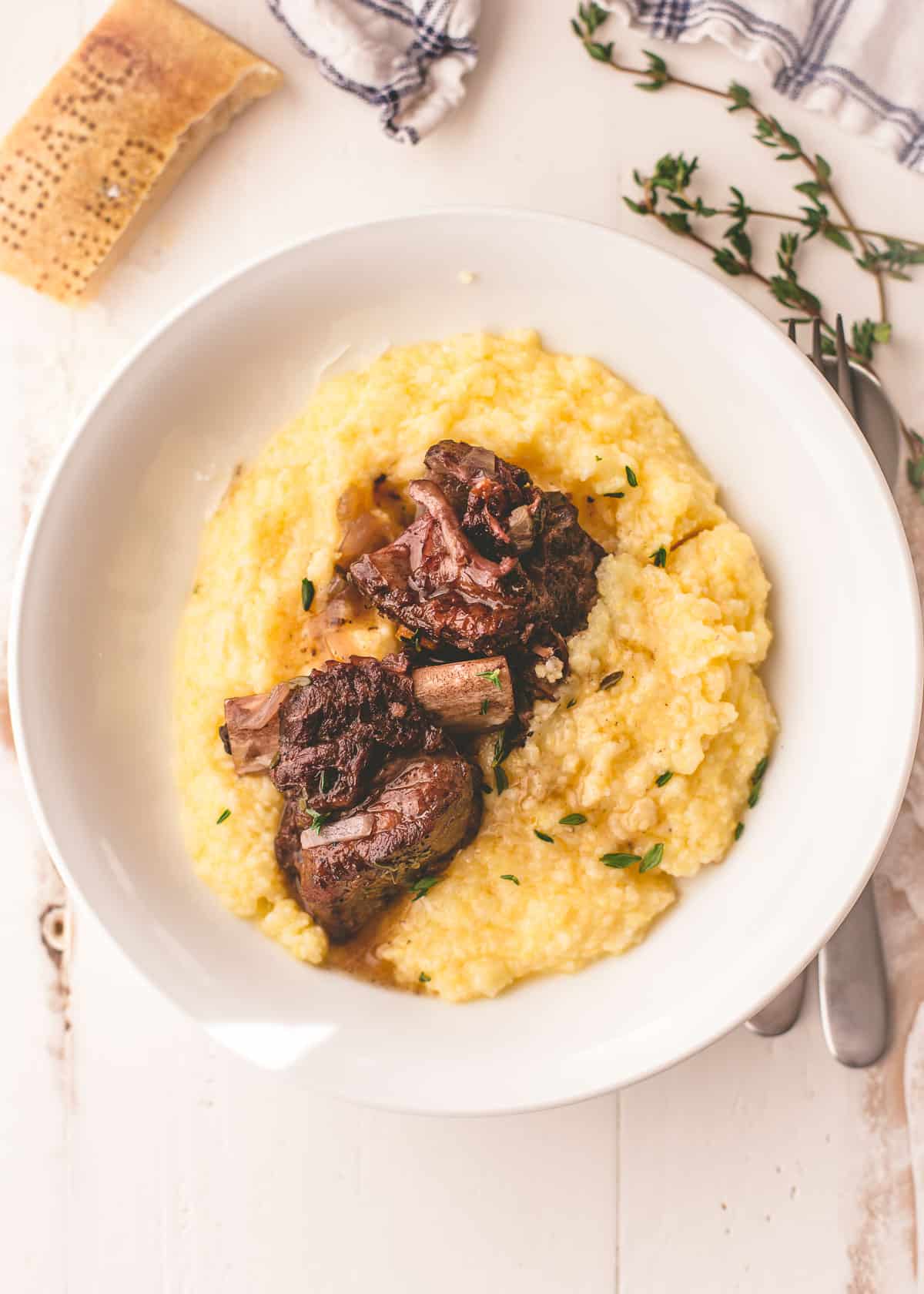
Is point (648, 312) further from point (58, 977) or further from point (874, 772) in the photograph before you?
point (58, 977)

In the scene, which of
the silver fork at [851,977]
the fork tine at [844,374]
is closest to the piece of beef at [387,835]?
the silver fork at [851,977]

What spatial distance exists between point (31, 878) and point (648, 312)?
3.55m

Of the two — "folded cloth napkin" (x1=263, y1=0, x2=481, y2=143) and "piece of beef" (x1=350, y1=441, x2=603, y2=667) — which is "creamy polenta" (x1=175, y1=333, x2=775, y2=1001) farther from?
"folded cloth napkin" (x1=263, y1=0, x2=481, y2=143)

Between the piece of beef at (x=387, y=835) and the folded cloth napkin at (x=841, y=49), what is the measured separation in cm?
318

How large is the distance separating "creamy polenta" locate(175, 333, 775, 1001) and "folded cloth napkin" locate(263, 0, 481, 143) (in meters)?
1.19

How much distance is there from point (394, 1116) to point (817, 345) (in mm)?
3710

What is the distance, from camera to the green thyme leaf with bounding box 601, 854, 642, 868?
11.9 ft

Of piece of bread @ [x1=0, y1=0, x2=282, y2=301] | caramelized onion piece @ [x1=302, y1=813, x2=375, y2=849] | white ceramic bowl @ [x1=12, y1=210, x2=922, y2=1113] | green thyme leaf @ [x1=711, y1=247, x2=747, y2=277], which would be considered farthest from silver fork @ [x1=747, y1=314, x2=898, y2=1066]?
piece of bread @ [x1=0, y1=0, x2=282, y2=301]

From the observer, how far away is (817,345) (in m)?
4.10

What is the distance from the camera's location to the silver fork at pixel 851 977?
4090 millimetres

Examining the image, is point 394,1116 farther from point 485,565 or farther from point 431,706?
point 485,565

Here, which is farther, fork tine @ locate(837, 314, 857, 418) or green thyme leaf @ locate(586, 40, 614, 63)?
green thyme leaf @ locate(586, 40, 614, 63)

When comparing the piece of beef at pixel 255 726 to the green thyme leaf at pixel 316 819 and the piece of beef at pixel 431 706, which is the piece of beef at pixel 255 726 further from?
the green thyme leaf at pixel 316 819

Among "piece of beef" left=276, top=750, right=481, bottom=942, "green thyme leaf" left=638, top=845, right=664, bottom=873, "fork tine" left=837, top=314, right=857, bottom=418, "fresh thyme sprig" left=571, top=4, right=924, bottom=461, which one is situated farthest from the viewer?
"fresh thyme sprig" left=571, top=4, right=924, bottom=461
